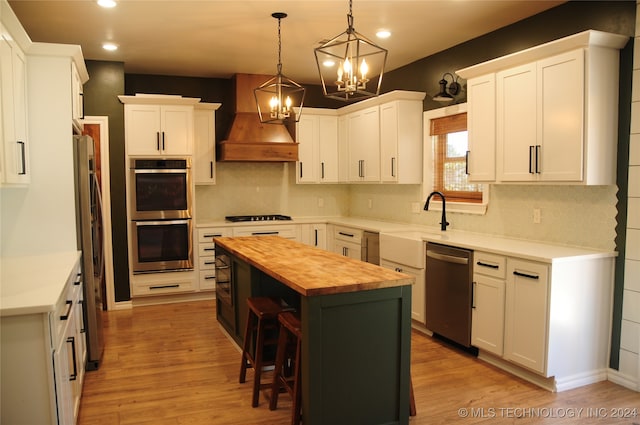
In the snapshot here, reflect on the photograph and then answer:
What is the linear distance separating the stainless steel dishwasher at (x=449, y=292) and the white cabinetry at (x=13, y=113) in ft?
9.94

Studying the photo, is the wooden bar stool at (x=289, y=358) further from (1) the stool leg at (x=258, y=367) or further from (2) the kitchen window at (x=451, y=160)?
(2) the kitchen window at (x=451, y=160)

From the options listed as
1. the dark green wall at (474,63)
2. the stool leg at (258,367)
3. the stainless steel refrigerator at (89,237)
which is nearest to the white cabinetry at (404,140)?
the dark green wall at (474,63)

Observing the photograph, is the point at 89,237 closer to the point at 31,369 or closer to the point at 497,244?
the point at 31,369

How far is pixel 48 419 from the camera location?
215 cm

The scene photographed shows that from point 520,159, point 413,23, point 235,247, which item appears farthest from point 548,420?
point 413,23

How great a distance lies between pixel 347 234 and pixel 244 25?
8.59ft

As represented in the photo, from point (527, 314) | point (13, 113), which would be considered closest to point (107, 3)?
point (13, 113)

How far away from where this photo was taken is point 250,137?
19.7 ft

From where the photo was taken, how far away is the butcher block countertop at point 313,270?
256cm

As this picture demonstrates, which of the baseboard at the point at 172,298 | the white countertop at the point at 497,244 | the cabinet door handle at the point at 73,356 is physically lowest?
the baseboard at the point at 172,298

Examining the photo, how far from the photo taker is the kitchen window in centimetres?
468

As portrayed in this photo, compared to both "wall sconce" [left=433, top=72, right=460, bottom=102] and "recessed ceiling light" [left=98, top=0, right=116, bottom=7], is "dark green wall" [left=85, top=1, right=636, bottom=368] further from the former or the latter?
"recessed ceiling light" [left=98, top=0, right=116, bottom=7]

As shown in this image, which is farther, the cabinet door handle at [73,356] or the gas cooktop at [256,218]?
the gas cooktop at [256,218]

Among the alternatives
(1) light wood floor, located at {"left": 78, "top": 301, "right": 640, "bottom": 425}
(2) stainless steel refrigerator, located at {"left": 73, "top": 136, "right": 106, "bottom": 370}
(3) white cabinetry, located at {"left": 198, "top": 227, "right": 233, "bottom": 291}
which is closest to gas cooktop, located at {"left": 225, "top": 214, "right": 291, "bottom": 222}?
(3) white cabinetry, located at {"left": 198, "top": 227, "right": 233, "bottom": 291}
